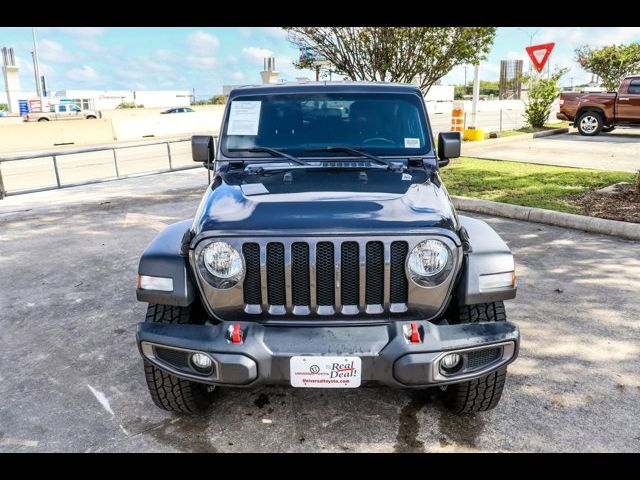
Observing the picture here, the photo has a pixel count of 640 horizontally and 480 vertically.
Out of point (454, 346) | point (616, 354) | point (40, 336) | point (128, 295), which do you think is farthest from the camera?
point (128, 295)

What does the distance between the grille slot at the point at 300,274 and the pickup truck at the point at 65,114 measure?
3921 centimetres

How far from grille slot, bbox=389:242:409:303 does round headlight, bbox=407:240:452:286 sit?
0.04 m

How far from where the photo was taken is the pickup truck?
3669 centimetres

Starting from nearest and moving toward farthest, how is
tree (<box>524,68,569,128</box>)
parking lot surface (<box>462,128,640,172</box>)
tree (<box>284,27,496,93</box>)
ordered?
parking lot surface (<box>462,128,640,172</box>) → tree (<box>284,27,496,93</box>) → tree (<box>524,68,569,128</box>)

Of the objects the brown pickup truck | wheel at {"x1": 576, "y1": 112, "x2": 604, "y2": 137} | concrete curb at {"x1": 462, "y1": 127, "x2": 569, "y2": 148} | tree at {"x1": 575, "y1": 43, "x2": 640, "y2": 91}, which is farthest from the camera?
tree at {"x1": 575, "y1": 43, "x2": 640, "y2": 91}

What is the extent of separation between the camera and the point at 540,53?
14734 mm

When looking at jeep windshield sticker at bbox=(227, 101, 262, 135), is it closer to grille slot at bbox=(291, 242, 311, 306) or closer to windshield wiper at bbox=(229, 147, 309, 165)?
windshield wiper at bbox=(229, 147, 309, 165)

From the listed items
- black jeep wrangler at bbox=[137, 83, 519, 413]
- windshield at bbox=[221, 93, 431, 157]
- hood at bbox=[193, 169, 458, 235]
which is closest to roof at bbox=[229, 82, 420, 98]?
windshield at bbox=[221, 93, 431, 157]

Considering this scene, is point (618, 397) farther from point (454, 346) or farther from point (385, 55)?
point (385, 55)

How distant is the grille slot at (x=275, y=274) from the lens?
2.64 m

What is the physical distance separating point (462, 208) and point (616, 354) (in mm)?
4400

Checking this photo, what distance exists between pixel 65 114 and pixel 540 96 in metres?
34.6

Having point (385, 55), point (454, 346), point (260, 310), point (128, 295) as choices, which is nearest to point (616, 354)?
point (454, 346)
